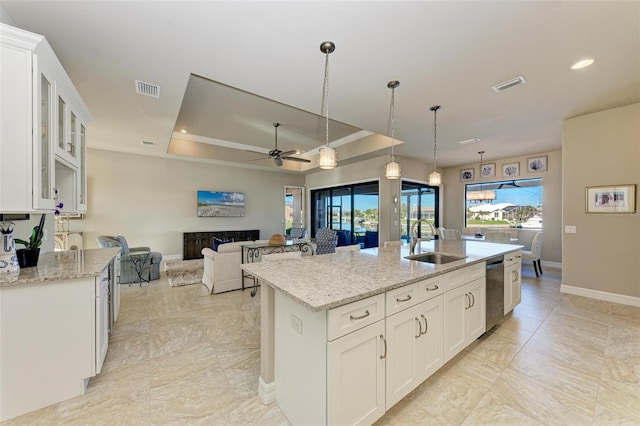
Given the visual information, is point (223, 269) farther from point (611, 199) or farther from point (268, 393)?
point (611, 199)

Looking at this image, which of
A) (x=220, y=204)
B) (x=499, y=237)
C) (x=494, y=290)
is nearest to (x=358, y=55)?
(x=494, y=290)

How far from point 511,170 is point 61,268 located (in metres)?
8.52

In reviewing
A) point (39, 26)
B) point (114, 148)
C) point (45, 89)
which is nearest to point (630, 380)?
point (45, 89)

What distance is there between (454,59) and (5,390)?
438 centimetres

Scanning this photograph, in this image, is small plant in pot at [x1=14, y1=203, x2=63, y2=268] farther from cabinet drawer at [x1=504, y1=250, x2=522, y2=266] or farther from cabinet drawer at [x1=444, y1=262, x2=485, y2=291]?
cabinet drawer at [x1=504, y1=250, x2=522, y2=266]

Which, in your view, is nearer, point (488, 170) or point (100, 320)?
point (100, 320)

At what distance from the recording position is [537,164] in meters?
6.19

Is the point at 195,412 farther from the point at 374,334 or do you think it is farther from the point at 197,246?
the point at 197,246

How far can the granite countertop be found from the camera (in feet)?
4.50

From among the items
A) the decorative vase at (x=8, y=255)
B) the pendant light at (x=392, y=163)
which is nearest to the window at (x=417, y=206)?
the pendant light at (x=392, y=163)

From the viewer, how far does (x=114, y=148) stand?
5.81 meters

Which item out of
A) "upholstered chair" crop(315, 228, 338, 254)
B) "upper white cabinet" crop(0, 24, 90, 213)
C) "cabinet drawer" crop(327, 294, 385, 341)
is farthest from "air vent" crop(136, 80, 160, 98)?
"upholstered chair" crop(315, 228, 338, 254)

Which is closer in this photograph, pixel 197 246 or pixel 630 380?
pixel 630 380

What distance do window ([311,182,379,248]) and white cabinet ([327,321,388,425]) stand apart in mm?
5345
